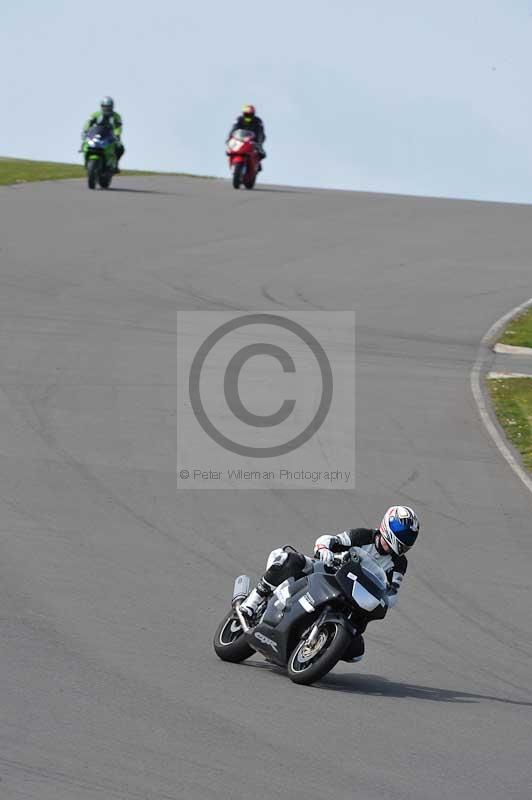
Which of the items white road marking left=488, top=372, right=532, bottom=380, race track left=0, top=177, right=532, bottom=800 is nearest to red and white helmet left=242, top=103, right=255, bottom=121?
race track left=0, top=177, right=532, bottom=800

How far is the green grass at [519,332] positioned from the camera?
22438 mm

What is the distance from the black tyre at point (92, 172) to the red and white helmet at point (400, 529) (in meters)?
26.2

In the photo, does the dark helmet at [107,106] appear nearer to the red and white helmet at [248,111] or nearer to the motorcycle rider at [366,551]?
the red and white helmet at [248,111]

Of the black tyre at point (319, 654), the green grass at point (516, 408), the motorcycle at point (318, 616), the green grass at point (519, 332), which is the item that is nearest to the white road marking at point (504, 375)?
the green grass at point (516, 408)

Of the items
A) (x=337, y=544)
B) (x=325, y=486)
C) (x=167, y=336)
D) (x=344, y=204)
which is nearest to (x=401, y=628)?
(x=337, y=544)

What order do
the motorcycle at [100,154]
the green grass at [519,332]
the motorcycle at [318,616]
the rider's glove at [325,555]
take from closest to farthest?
the motorcycle at [318,616] → the rider's glove at [325,555] → the green grass at [519,332] → the motorcycle at [100,154]

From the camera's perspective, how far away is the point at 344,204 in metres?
37.0

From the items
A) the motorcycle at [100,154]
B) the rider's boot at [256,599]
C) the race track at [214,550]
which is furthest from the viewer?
the motorcycle at [100,154]

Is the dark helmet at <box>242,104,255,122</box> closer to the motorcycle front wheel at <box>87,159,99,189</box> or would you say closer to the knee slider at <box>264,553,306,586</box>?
the motorcycle front wheel at <box>87,159,99,189</box>

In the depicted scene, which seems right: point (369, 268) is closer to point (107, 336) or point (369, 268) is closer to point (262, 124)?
point (107, 336)

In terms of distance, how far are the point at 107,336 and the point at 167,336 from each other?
36.7 inches

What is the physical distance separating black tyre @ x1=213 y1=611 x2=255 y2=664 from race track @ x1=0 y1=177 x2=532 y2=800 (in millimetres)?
128

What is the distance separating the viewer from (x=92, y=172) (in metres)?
34.2

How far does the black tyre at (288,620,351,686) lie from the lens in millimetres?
8524
